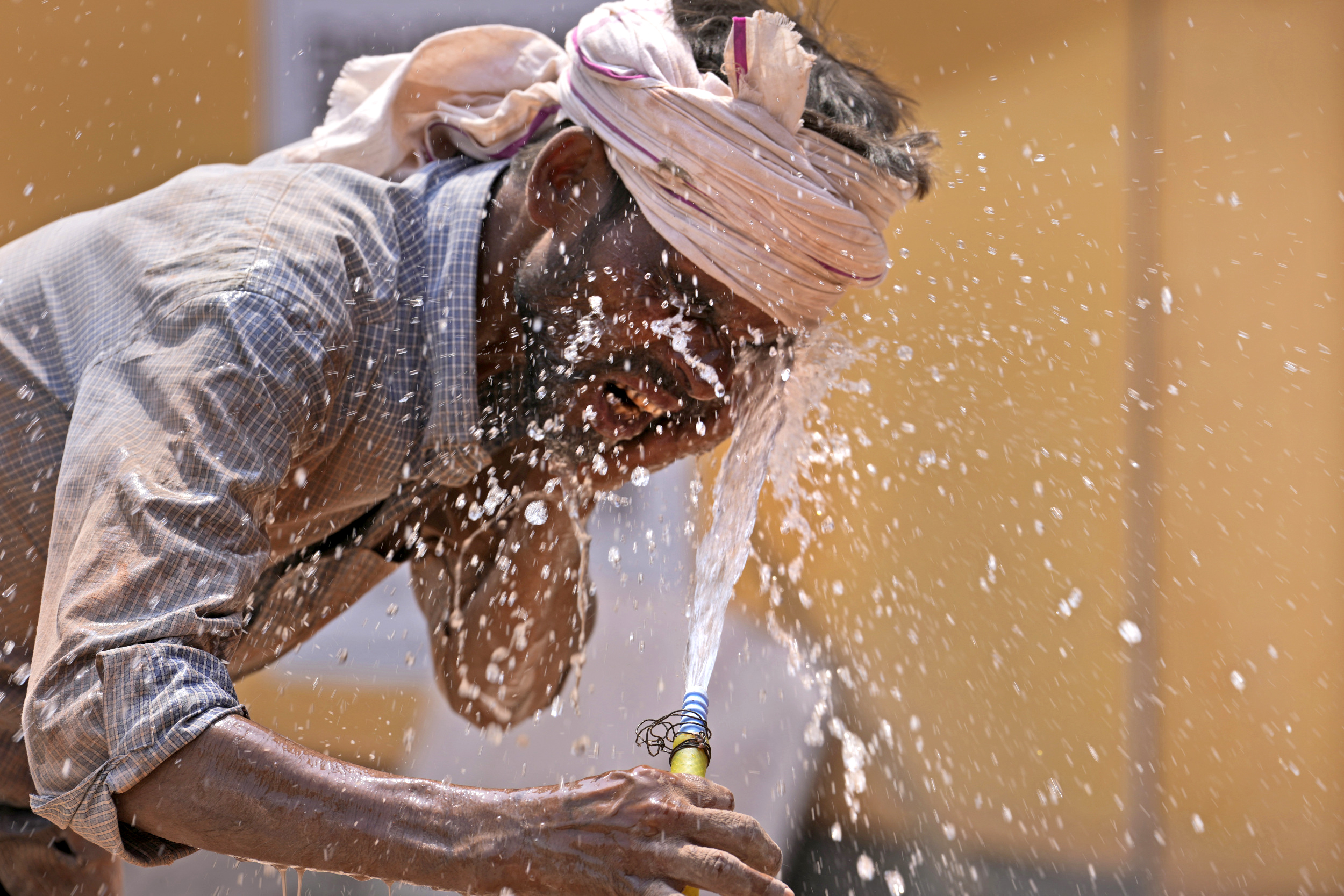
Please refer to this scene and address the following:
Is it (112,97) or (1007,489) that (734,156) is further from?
(112,97)

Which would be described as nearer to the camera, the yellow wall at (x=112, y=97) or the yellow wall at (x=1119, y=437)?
the yellow wall at (x=1119, y=437)

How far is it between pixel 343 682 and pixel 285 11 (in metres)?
2.17

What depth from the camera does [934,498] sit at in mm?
3346

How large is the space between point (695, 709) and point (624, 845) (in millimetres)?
306

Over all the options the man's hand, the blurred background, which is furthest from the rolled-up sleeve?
the blurred background

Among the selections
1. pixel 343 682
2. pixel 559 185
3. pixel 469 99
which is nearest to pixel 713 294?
pixel 559 185

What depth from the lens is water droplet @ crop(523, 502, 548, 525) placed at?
2.37 metres

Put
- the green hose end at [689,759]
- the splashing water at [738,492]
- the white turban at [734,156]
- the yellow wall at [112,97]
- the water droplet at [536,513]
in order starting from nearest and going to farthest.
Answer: the green hose end at [689,759], the white turban at [734,156], the splashing water at [738,492], the water droplet at [536,513], the yellow wall at [112,97]

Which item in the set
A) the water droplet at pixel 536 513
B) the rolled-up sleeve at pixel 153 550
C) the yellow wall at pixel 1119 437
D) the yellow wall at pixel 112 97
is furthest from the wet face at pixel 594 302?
the yellow wall at pixel 112 97

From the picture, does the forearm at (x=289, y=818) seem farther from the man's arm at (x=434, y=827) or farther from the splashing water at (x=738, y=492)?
the splashing water at (x=738, y=492)

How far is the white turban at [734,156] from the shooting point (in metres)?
1.77

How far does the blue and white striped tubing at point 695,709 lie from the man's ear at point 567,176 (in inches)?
33.4

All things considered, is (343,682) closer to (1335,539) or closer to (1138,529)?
(1138,529)

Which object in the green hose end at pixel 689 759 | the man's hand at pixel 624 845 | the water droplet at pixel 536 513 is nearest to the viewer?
the man's hand at pixel 624 845
